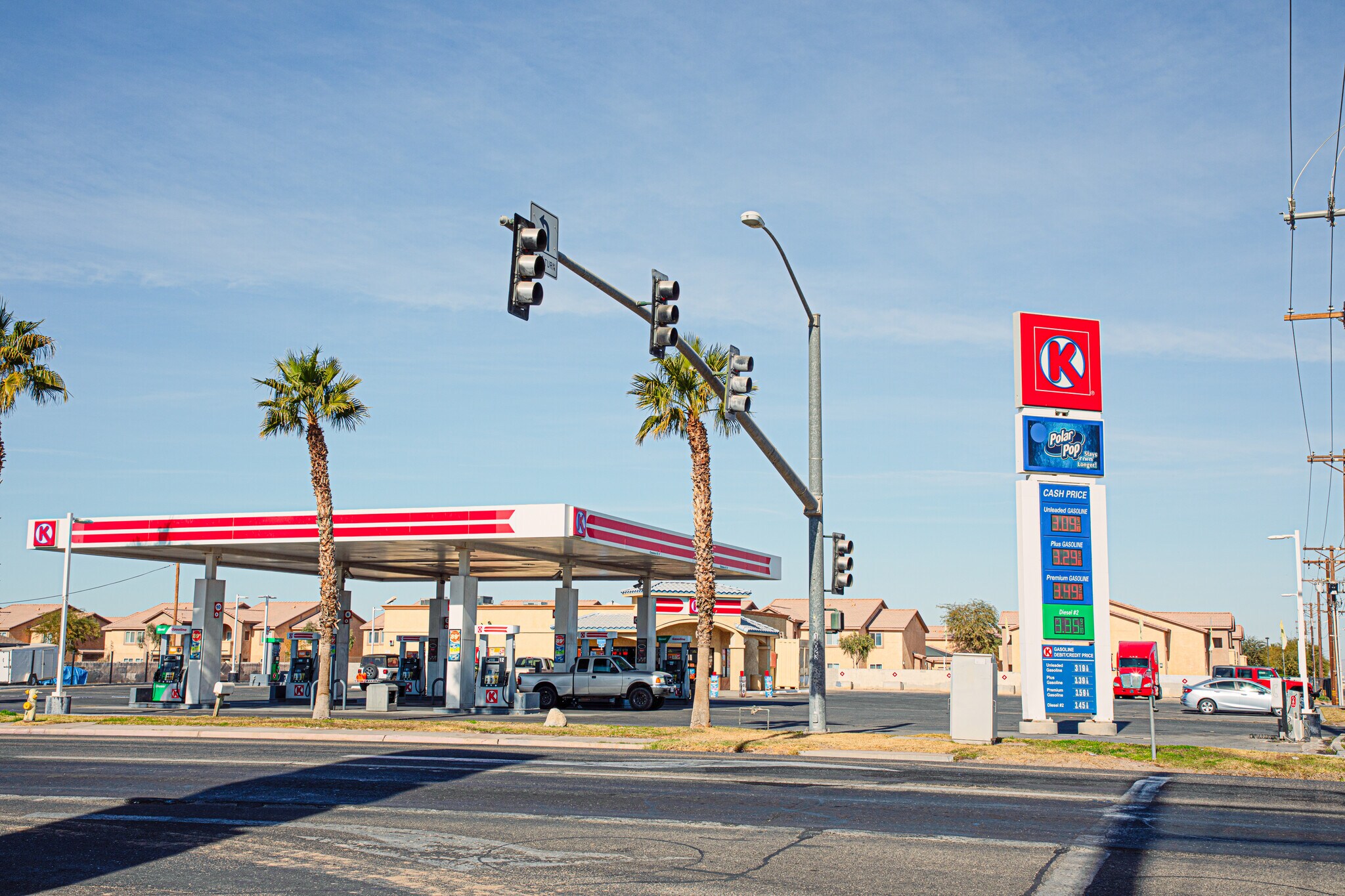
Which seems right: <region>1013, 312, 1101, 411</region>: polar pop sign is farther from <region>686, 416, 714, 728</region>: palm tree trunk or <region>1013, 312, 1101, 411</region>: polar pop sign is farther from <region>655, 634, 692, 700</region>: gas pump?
<region>655, 634, 692, 700</region>: gas pump

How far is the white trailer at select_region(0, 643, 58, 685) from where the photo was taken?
193ft

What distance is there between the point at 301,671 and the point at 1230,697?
3404 centimetres

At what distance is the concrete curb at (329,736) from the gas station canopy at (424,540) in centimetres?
776

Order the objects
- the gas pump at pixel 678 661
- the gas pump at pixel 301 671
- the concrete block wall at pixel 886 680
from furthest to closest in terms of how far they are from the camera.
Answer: the concrete block wall at pixel 886 680
the gas pump at pixel 678 661
the gas pump at pixel 301 671

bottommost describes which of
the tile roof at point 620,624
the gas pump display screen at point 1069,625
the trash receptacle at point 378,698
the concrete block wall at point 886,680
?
the concrete block wall at point 886,680

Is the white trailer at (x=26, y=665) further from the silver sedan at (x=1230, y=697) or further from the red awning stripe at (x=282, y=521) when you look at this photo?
the silver sedan at (x=1230, y=697)

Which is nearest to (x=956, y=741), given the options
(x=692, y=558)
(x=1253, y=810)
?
(x=1253, y=810)

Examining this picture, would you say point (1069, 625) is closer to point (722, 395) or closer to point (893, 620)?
point (722, 395)

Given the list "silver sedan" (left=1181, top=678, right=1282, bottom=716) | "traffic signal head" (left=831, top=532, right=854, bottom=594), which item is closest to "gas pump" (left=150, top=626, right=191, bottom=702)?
"traffic signal head" (left=831, top=532, right=854, bottom=594)

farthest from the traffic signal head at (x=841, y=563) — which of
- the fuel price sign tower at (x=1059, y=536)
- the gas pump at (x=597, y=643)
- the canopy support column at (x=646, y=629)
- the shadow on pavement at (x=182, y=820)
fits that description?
the gas pump at (x=597, y=643)

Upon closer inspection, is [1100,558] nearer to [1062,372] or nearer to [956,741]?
[1062,372]

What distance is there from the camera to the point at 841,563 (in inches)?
898

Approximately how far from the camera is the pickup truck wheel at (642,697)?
126ft

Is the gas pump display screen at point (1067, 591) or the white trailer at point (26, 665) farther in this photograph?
the white trailer at point (26, 665)
